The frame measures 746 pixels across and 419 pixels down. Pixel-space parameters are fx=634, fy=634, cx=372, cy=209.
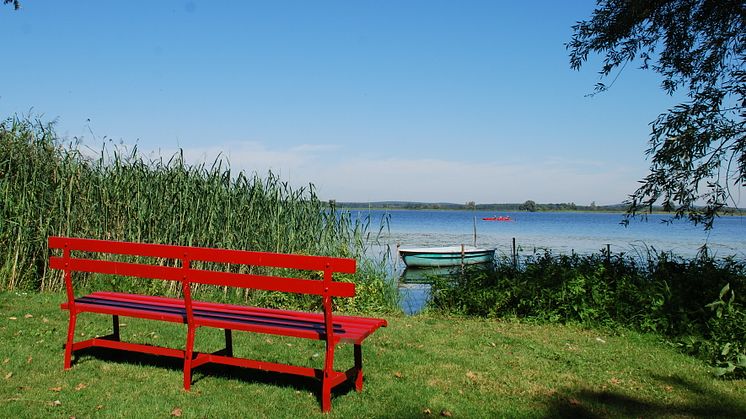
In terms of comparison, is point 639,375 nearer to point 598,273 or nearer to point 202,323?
point 598,273

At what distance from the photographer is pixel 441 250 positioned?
23.1 metres

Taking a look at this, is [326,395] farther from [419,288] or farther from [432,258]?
[432,258]

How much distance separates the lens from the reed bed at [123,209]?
978cm

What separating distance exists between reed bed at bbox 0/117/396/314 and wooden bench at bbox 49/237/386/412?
4.28m

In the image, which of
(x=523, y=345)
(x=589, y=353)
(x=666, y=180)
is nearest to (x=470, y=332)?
(x=523, y=345)

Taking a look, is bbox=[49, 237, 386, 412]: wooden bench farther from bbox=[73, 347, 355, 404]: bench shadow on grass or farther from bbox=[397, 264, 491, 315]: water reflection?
bbox=[397, 264, 491, 315]: water reflection

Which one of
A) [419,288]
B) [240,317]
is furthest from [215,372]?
[419,288]

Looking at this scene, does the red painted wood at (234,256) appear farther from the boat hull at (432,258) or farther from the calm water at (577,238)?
the boat hull at (432,258)

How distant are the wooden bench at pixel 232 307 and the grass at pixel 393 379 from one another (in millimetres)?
215

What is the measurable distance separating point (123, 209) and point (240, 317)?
238 inches

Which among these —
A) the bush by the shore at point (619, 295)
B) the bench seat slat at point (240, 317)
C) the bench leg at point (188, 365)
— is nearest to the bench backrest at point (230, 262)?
the bench seat slat at point (240, 317)

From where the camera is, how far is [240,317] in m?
4.85

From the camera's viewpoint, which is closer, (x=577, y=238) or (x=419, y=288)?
(x=419, y=288)

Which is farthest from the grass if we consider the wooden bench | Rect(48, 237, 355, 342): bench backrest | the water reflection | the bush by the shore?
the water reflection
